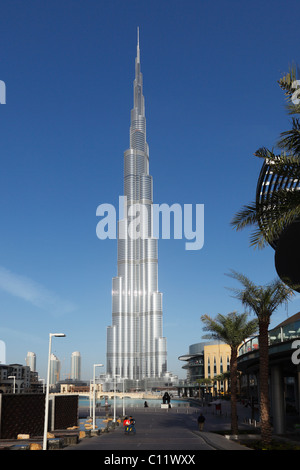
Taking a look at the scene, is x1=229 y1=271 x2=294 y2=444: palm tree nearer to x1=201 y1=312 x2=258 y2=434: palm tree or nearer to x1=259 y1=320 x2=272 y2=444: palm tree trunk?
x1=259 y1=320 x2=272 y2=444: palm tree trunk

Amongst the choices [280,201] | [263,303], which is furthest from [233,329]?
[280,201]

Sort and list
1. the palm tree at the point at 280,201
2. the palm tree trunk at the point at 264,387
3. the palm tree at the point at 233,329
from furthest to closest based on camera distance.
A: the palm tree at the point at 233,329, the palm tree trunk at the point at 264,387, the palm tree at the point at 280,201

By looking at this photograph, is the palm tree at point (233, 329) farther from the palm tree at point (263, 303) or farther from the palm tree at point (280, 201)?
the palm tree at point (280, 201)

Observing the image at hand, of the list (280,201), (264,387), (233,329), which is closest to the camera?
(280,201)

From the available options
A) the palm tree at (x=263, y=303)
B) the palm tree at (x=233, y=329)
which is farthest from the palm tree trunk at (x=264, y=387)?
the palm tree at (x=233, y=329)

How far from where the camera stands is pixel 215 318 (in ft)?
143

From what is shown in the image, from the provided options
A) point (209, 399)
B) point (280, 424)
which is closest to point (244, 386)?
point (209, 399)

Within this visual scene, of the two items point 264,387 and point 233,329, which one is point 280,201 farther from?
point 233,329

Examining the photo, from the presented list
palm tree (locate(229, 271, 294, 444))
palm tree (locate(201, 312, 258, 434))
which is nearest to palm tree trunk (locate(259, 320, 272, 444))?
palm tree (locate(229, 271, 294, 444))

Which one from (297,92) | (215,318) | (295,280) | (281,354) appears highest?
(297,92)

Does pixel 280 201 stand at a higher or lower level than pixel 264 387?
higher

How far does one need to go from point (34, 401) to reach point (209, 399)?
251 ft

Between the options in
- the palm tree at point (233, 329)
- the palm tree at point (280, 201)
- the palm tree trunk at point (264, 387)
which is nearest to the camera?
Result: the palm tree at point (280, 201)
